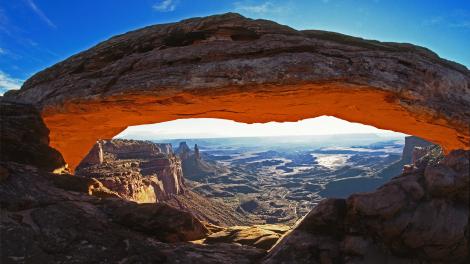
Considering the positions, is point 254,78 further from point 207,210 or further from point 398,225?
point 207,210

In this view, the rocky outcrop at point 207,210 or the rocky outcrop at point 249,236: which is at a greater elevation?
the rocky outcrop at point 249,236

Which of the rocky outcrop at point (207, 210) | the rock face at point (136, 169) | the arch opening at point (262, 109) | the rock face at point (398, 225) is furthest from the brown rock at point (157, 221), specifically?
the rocky outcrop at point (207, 210)

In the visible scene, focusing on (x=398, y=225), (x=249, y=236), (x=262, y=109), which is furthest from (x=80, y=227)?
(x=262, y=109)

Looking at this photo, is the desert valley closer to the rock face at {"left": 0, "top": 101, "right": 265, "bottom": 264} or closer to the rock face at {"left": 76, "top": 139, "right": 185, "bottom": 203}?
the rock face at {"left": 0, "top": 101, "right": 265, "bottom": 264}

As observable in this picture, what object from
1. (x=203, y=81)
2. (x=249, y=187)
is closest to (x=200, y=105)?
(x=203, y=81)

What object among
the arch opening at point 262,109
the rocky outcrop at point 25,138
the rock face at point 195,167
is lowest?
the rock face at point 195,167

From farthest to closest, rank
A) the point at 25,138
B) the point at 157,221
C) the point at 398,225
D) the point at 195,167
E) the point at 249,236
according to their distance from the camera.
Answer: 1. the point at 195,167
2. the point at 25,138
3. the point at 249,236
4. the point at 157,221
5. the point at 398,225

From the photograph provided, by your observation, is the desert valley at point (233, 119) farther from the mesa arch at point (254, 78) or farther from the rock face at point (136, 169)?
the rock face at point (136, 169)

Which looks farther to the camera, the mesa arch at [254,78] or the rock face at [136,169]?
the rock face at [136,169]

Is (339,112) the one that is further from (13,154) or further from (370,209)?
(13,154)
